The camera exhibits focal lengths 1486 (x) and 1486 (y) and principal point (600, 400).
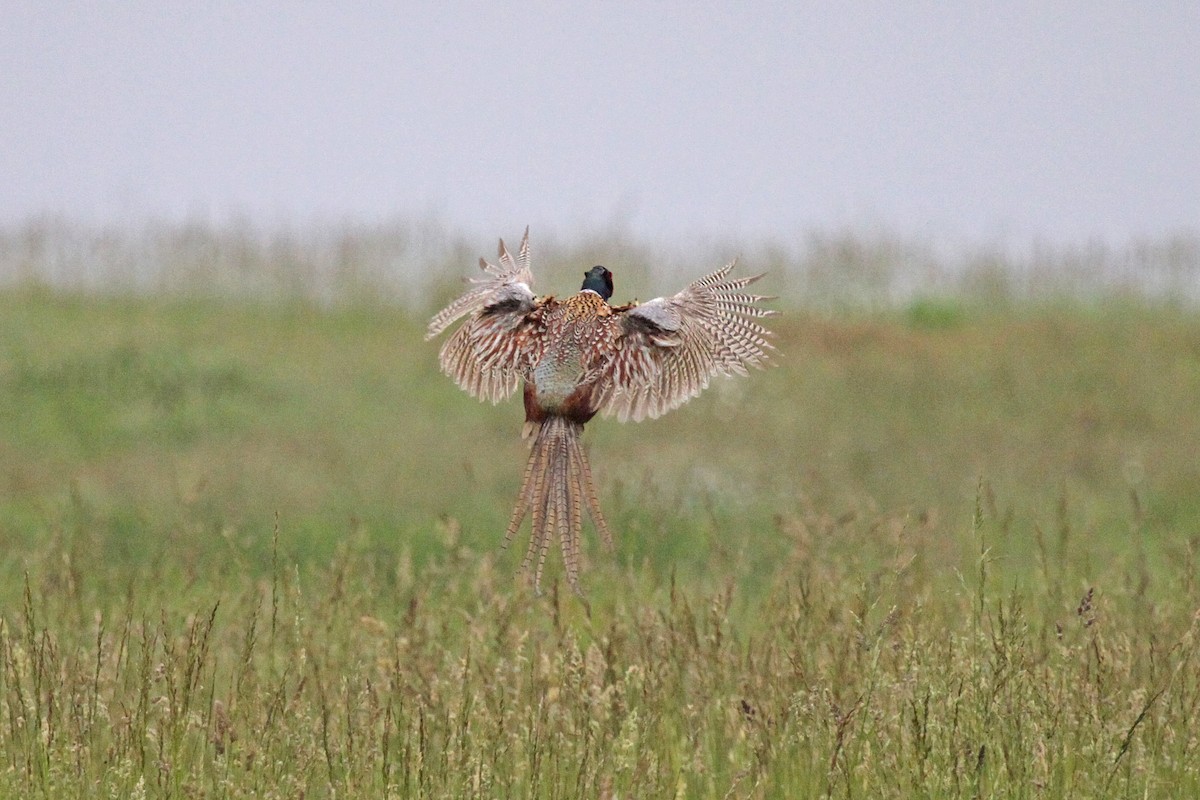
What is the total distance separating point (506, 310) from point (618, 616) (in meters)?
1.10

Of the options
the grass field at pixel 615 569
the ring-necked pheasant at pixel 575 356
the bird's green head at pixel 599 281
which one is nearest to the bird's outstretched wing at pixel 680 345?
the ring-necked pheasant at pixel 575 356

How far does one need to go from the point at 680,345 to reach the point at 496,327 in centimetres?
62

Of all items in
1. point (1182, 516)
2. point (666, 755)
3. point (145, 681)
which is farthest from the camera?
point (1182, 516)

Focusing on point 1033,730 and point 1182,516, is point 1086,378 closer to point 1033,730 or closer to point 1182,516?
point 1182,516

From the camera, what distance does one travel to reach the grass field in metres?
4.08

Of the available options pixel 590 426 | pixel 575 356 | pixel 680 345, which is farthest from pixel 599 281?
pixel 590 426

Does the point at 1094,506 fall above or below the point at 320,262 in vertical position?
below

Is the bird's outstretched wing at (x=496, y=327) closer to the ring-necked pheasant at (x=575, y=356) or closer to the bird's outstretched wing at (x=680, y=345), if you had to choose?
the ring-necked pheasant at (x=575, y=356)

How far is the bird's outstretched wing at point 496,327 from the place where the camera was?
4793 millimetres

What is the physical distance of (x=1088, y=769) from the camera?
4.03 metres

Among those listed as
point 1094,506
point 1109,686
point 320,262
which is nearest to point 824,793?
point 1109,686

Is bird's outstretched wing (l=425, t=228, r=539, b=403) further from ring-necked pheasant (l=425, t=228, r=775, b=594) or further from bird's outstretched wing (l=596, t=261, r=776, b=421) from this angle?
bird's outstretched wing (l=596, t=261, r=776, b=421)

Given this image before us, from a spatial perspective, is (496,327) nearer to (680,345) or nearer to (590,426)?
(680,345)

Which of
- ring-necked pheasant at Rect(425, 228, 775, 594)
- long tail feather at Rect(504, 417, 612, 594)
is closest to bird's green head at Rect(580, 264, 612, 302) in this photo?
ring-necked pheasant at Rect(425, 228, 775, 594)
